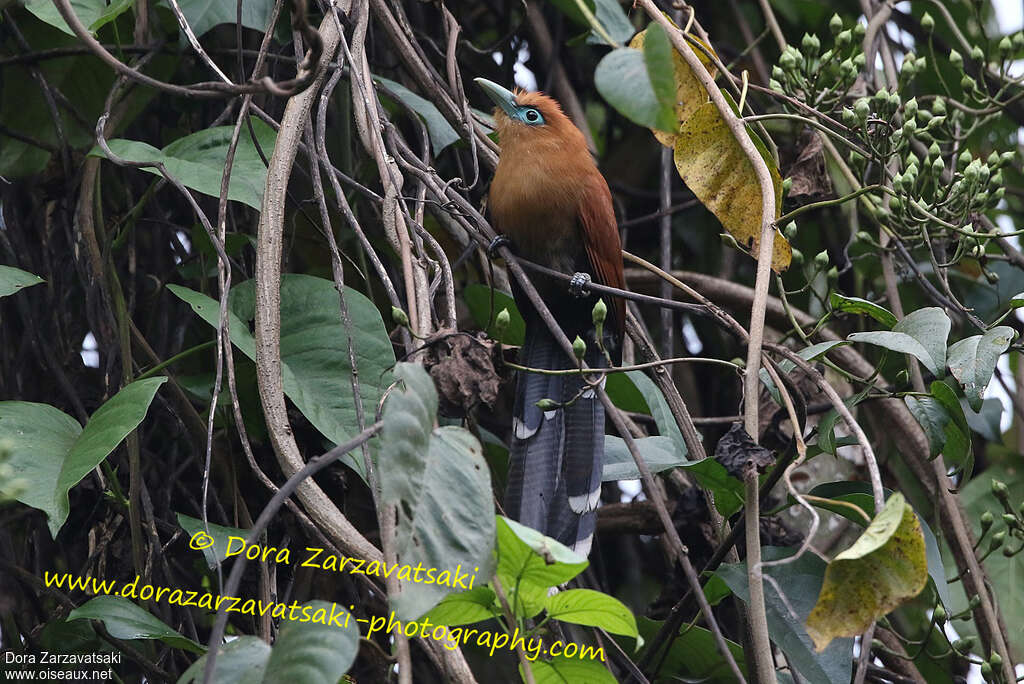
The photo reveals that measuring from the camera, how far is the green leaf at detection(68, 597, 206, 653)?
66.8 inches

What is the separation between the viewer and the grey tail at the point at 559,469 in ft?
6.73

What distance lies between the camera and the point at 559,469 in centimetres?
212

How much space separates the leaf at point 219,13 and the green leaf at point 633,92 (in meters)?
→ 1.18

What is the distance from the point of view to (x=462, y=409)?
164 centimetres

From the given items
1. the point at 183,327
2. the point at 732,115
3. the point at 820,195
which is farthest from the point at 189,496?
the point at 820,195

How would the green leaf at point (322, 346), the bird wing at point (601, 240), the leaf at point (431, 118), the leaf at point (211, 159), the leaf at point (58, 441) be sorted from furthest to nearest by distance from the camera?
the bird wing at point (601, 240)
the leaf at point (431, 118)
the leaf at point (211, 159)
the green leaf at point (322, 346)
the leaf at point (58, 441)

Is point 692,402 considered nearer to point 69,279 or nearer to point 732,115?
point 732,115

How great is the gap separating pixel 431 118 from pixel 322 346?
702 millimetres

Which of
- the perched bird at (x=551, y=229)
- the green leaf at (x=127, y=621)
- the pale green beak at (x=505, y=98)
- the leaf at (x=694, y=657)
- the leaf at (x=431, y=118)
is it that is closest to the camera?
the green leaf at (x=127, y=621)

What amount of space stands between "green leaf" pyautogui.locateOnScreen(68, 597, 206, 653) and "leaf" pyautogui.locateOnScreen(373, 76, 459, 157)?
117cm

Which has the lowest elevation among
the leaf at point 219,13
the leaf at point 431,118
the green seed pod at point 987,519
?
the green seed pod at point 987,519

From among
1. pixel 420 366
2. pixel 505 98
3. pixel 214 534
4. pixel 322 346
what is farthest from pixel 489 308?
pixel 420 366

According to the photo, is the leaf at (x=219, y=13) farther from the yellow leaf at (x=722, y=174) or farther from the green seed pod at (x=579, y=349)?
the green seed pod at (x=579, y=349)

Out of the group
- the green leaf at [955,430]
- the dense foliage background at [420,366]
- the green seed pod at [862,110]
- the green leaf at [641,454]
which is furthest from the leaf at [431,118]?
the green leaf at [955,430]
